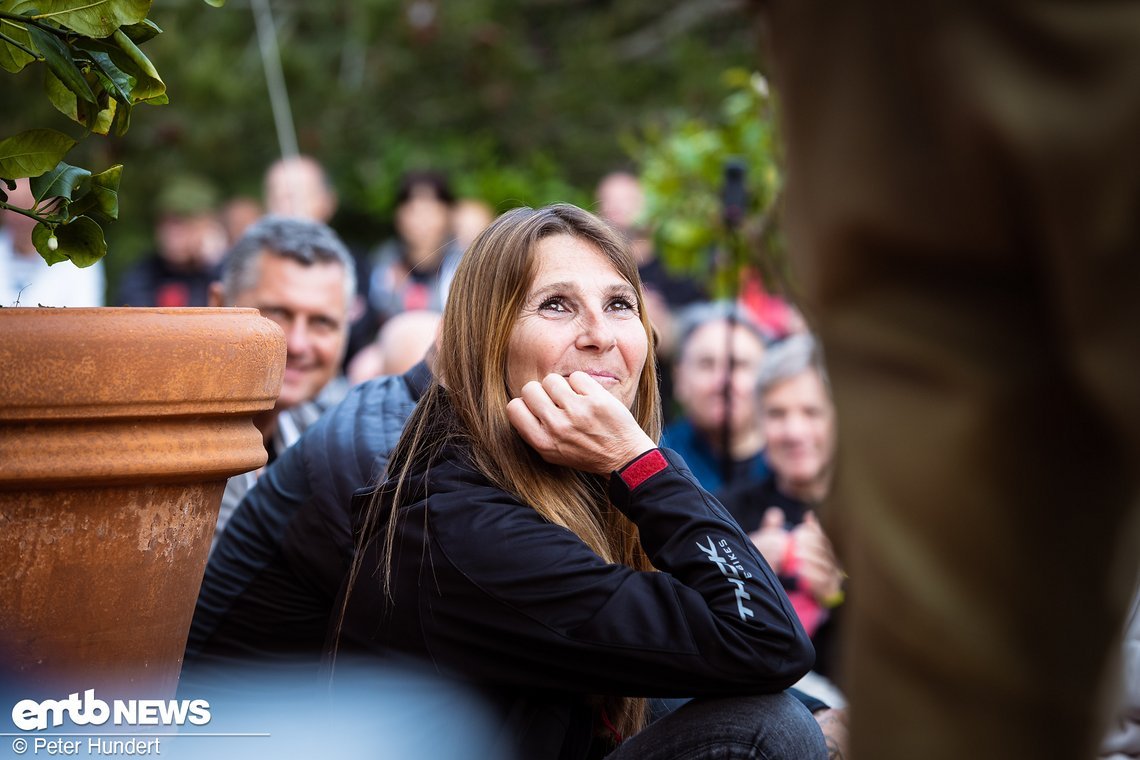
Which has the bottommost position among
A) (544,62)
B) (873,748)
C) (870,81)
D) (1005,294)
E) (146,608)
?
(146,608)

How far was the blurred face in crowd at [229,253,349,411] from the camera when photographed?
3346 mm

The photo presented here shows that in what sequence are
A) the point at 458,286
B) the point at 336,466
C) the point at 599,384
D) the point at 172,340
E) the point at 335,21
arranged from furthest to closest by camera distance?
the point at 335,21
the point at 336,466
the point at 458,286
the point at 599,384
the point at 172,340

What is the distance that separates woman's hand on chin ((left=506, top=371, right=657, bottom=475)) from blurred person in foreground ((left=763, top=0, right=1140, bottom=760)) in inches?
36.7

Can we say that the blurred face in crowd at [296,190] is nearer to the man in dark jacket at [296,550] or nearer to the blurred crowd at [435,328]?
the blurred crowd at [435,328]

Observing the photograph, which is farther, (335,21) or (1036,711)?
(335,21)

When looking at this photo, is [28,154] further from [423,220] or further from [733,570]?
[423,220]

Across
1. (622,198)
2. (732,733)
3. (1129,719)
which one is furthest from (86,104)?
(622,198)

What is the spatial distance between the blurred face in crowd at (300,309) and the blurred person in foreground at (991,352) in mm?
2554

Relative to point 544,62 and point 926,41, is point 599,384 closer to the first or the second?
point 926,41

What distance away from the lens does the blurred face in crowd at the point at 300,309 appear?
132 inches

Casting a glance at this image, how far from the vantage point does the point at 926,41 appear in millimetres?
892

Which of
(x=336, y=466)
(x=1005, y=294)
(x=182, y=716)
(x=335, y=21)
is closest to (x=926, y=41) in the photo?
(x=1005, y=294)

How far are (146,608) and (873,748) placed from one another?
1.09 metres

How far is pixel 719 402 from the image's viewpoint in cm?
495
